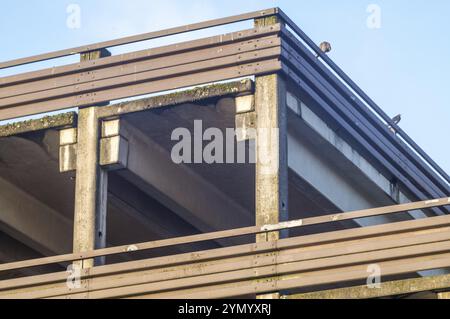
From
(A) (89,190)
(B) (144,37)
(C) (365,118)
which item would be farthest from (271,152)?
(C) (365,118)

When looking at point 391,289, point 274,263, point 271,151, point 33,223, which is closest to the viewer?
point 391,289

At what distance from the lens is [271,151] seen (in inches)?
779

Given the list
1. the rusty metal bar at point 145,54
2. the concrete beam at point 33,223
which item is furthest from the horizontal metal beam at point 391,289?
the concrete beam at point 33,223

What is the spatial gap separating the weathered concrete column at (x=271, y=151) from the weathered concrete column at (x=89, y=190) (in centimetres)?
279

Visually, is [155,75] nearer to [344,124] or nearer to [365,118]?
[344,124]

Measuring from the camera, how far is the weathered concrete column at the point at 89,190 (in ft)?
67.7

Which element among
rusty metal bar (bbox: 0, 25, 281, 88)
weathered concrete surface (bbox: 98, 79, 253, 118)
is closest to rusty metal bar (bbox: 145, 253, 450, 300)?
weathered concrete surface (bbox: 98, 79, 253, 118)

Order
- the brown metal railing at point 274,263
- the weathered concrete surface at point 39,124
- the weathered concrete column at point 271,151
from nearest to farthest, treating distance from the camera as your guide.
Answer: the brown metal railing at point 274,263, the weathered concrete column at point 271,151, the weathered concrete surface at point 39,124

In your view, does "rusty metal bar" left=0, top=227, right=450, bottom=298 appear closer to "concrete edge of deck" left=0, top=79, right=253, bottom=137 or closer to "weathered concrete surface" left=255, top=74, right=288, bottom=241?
"weathered concrete surface" left=255, top=74, right=288, bottom=241

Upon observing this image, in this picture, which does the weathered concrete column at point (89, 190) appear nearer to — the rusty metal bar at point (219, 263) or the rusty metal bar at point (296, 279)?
the rusty metal bar at point (219, 263)

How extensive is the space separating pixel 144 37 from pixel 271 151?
3308mm

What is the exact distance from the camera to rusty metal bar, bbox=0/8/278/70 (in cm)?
2086

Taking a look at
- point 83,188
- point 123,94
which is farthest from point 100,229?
point 123,94

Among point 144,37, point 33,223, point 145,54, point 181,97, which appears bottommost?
point 33,223
